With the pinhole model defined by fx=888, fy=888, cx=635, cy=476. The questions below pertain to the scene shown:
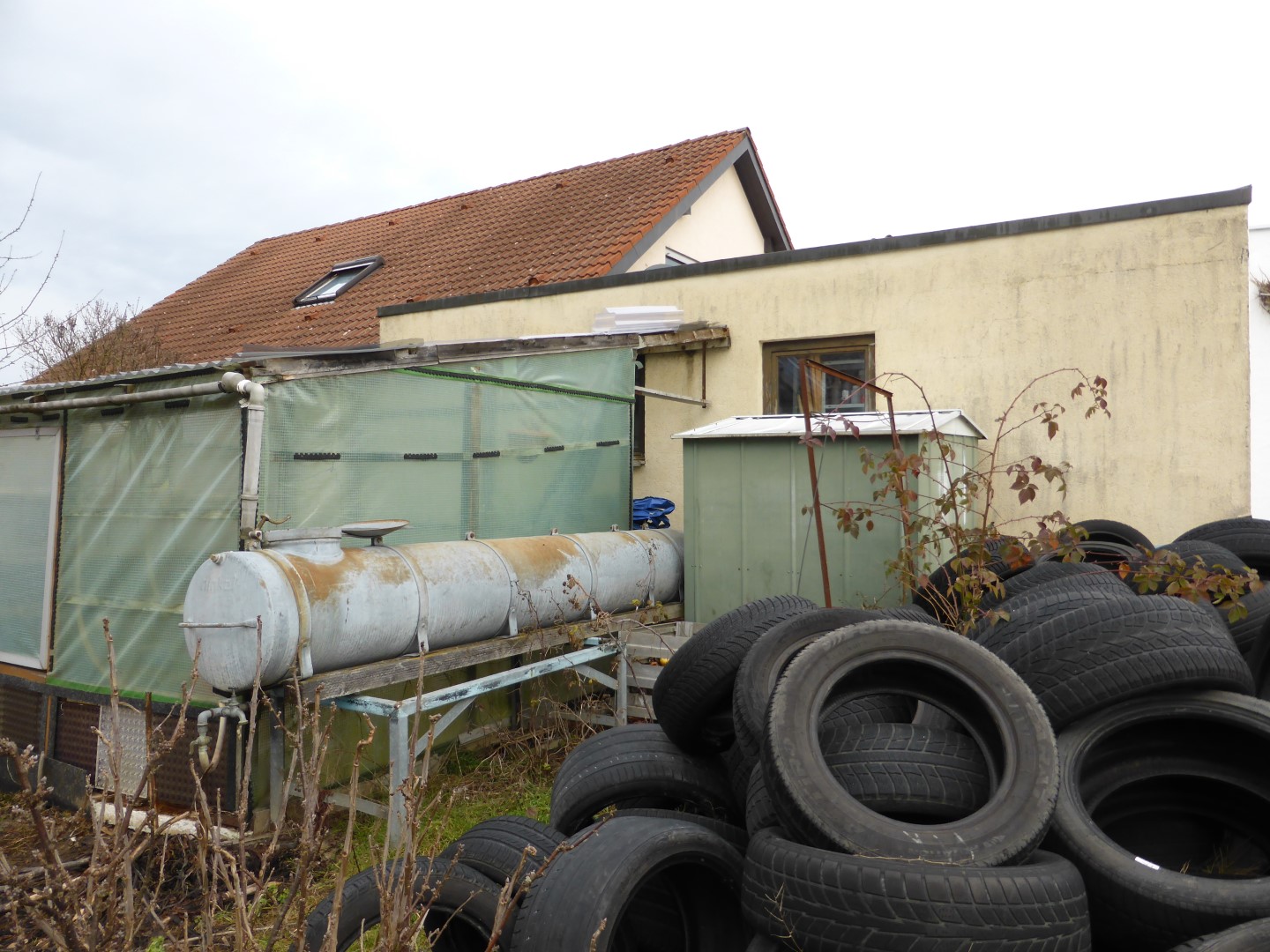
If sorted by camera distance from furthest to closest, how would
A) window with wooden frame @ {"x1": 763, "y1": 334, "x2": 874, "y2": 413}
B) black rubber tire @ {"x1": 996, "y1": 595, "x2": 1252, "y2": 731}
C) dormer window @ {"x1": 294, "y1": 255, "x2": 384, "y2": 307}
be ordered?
dormer window @ {"x1": 294, "y1": 255, "x2": 384, "y2": 307} → window with wooden frame @ {"x1": 763, "y1": 334, "x2": 874, "y2": 413} → black rubber tire @ {"x1": 996, "y1": 595, "x2": 1252, "y2": 731}

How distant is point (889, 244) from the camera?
7793 millimetres

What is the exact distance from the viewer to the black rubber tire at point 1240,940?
255 centimetres

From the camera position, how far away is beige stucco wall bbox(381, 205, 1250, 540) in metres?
6.57

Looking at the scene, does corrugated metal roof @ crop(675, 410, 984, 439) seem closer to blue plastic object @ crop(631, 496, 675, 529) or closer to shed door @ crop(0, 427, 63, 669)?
blue plastic object @ crop(631, 496, 675, 529)

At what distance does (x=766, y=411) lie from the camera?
852cm

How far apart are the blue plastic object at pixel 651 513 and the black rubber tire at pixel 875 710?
4479mm

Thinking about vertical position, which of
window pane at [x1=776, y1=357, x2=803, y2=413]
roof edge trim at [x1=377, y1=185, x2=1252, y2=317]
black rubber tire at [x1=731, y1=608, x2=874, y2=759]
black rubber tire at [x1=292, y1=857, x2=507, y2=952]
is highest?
roof edge trim at [x1=377, y1=185, x2=1252, y2=317]

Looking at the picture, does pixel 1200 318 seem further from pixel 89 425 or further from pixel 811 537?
pixel 89 425


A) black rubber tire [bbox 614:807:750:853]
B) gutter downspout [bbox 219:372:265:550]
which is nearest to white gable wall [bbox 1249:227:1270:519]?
black rubber tire [bbox 614:807:750:853]

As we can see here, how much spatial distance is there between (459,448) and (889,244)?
419 cm

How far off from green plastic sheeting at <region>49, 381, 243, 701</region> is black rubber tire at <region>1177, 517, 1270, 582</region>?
6.08 m

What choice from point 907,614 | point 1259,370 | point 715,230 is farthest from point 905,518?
point 715,230

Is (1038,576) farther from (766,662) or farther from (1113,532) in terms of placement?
(766,662)

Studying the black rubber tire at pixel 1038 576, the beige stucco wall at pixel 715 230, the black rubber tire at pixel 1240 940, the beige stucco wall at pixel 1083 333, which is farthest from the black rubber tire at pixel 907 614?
the beige stucco wall at pixel 715 230
